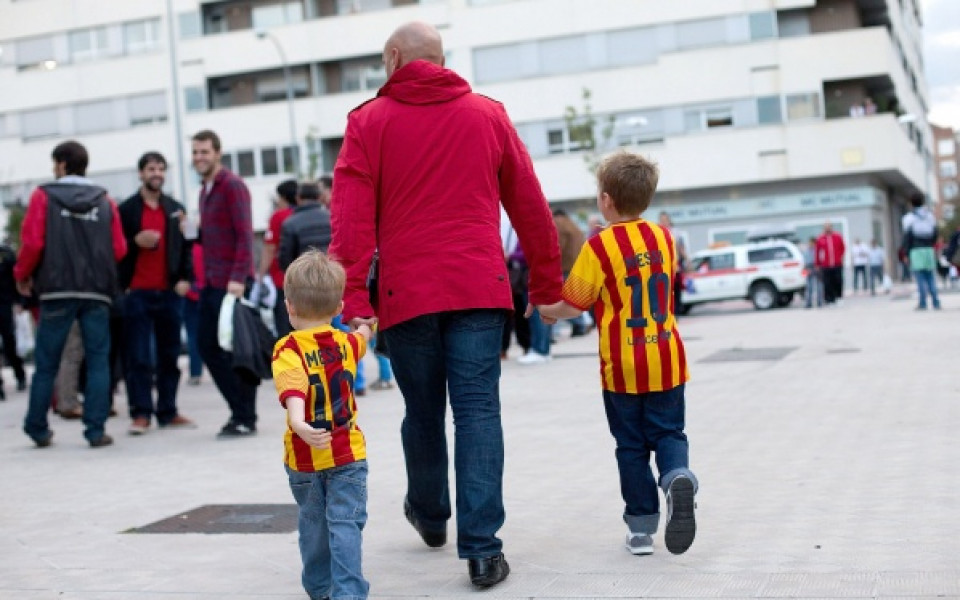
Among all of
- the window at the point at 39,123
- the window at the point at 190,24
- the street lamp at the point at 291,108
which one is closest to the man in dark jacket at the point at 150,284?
the street lamp at the point at 291,108

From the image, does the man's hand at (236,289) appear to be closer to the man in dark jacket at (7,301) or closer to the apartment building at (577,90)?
the man in dark jacket at (7,301)

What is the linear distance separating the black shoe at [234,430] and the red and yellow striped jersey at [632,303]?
547 cm

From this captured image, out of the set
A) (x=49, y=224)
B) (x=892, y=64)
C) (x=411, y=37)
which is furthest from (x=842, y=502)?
(x=892, y=64)

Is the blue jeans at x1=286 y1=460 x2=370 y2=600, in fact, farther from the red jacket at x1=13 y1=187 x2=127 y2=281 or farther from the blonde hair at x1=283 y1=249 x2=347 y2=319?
the red jacket at x1=13 y1=187 x2=127 y2=281

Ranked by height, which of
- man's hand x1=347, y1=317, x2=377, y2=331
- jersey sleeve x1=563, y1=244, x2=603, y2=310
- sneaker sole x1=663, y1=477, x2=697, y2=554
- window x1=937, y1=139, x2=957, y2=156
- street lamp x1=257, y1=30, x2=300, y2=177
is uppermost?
window x1=937, y1=139, x2=957, y2=156

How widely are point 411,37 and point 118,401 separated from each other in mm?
10117

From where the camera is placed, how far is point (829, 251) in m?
30.3

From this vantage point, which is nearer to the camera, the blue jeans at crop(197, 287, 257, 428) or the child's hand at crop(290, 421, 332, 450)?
the child's hand at crop(290, 421, 332, 450)

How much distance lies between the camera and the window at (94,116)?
59469 mm

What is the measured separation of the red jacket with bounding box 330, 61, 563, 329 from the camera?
5.06 m

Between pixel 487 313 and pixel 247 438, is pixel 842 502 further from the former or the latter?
pixel 247 438

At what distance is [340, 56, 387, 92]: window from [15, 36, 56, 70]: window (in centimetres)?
1373

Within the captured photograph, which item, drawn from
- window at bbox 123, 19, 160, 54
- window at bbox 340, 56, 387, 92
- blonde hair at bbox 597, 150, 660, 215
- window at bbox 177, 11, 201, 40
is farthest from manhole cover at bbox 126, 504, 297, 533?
window at bbox 123, 19, 160, 54

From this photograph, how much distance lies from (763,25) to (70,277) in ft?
140
